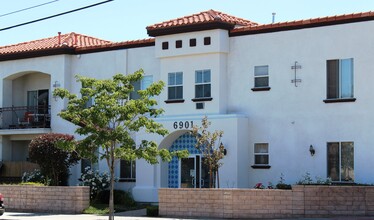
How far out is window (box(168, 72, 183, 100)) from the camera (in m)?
33.0

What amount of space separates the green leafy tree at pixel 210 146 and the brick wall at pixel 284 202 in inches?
103

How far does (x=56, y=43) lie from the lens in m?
37.9

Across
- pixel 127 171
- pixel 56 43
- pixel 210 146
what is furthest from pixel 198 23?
pixel 56 43

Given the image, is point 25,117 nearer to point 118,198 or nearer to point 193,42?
point 118,198

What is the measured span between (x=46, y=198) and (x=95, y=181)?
3035 millimetres

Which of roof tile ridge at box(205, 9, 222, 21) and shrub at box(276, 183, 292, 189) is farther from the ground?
roof tile ridge at box(205, 9, 222, 21)

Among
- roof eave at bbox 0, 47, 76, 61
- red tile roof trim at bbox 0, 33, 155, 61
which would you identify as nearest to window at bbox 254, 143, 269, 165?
red tile roof trim at bbox 0, 33, 155, 61

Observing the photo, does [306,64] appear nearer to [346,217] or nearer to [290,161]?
[290,161]

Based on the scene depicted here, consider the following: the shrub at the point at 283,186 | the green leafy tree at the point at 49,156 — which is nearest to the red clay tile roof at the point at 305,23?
the shrub at the point at 283,186

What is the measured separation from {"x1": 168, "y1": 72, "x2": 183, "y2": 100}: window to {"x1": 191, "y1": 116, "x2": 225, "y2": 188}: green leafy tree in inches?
101

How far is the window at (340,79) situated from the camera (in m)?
29.0

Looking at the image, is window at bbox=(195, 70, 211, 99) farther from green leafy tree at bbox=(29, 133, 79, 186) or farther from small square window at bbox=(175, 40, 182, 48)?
green leafy tree at bbox=(29, 133, 79, 186)

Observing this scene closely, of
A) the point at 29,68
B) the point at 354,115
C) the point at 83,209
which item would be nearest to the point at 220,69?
the point at 354,115

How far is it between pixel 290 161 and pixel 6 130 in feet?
53.0
